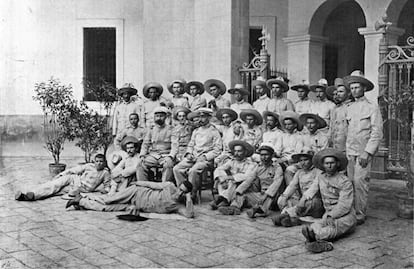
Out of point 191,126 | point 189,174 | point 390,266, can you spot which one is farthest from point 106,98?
point 390,266

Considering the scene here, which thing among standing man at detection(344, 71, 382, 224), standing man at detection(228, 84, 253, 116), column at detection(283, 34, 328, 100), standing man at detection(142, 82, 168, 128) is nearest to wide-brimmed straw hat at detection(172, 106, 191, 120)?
standing man at detection(142, 82, 168, 128)

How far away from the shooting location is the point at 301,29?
16.9 meters

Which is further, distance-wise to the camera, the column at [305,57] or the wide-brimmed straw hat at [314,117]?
the column at [305,57]

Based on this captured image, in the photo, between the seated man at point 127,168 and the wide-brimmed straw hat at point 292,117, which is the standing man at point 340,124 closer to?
the wide-brimmed straw hat at point 292,117

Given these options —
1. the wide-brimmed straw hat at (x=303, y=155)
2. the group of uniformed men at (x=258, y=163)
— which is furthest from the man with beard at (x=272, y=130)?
the wide-brimmed straw hat at (x=303, y=155)

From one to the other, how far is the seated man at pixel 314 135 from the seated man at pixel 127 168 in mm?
2794

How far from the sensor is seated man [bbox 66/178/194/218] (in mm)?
8156

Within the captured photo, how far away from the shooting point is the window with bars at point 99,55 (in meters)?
16.9

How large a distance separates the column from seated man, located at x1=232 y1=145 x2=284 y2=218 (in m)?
8.70

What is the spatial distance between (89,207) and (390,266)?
14.9ft

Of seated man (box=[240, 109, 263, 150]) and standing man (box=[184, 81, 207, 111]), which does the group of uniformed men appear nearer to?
seated man (box=[240, 109, 263, 150])

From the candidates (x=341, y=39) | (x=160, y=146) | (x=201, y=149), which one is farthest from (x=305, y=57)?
(x=201, y=149)

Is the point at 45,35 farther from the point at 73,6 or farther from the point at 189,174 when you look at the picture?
the point at 189,174

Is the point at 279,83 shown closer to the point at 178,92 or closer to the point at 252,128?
the point at 252,128
